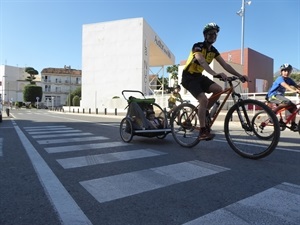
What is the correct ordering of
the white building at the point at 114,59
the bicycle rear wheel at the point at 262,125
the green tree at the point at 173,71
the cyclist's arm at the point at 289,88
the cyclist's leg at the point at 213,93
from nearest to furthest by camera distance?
1. the bicycle rear wheel at the point at 262,125
2. the cyclist's leg at the point at 213,93
3. the cyclist's arm at the point at 289,88
4. the white building at the point at 114,59
5. the green tree at the point at 173,71

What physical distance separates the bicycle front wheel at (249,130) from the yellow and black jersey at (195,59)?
989 millimetres

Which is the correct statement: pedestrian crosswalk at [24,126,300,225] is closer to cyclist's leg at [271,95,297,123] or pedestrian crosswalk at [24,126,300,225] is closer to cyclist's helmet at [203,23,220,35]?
cyclist's helmet at [203,23,220,35]

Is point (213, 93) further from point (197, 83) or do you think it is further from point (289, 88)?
point (289, 88)

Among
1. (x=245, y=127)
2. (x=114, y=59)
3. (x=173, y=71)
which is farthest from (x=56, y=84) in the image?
(x=245, y=127)

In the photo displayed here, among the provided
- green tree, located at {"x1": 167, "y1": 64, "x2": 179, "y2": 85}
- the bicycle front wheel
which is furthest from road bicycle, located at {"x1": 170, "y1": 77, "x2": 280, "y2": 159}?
green tree, located at {"x1": 167, "y1": 64, "x2": 179, "y2": 85}

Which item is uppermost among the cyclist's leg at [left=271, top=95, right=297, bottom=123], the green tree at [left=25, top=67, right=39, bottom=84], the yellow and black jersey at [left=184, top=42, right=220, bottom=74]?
the green tree at [left=25, top=67, right=39, bottom=84]

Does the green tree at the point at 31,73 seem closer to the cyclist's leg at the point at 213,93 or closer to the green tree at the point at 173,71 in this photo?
the green tree at the point at 173,71

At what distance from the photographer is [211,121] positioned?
5.44 meters

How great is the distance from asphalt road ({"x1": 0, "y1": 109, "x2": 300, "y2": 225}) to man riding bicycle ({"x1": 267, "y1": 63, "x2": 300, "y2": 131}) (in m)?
2.24

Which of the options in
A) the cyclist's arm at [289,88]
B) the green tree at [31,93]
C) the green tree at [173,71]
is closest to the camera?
the cyclist's arm at [289,88]

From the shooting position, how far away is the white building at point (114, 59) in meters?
39.4

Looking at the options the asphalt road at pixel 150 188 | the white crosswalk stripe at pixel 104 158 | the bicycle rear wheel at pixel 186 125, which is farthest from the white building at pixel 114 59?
the asphalt road at pixel 150 188

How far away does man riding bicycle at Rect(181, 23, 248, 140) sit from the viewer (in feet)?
17.0

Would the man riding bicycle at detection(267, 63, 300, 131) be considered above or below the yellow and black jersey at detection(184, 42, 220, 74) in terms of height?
below
